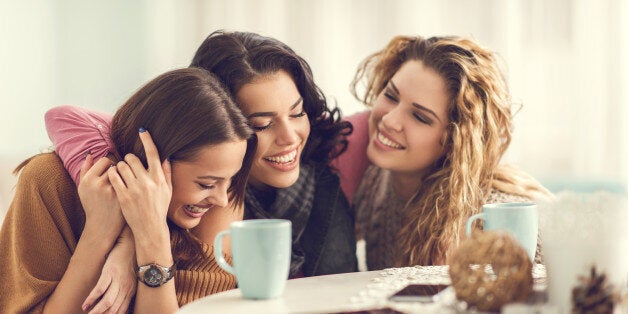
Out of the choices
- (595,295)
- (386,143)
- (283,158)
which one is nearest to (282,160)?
(283,158)

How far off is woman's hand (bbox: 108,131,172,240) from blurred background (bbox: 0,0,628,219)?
195 cm

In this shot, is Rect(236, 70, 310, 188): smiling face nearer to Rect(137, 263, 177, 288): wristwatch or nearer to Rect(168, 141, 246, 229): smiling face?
Rect(168, 141, 246, 229): smiling face

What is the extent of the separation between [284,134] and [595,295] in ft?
2.88

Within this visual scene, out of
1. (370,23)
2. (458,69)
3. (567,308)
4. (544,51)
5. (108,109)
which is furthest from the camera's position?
(108,109)

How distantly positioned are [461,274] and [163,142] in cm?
63

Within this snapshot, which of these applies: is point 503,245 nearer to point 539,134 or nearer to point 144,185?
point 144,185

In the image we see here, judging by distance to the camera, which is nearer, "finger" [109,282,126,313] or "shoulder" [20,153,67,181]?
"finger" [109,282,126,313]

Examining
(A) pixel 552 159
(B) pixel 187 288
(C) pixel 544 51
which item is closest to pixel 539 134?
(A) pixel 552 159

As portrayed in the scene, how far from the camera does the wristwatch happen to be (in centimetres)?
125

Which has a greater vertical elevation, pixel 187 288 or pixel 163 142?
pixel 163 142

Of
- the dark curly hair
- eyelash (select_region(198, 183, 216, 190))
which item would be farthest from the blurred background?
eyelash (select_region(198, 183, 216, 190))

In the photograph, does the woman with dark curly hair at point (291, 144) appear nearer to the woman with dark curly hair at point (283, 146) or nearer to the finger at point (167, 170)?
the woman with dark curly hair at point (283, 146)

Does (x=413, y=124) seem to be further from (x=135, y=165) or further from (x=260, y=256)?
(x=260, y=256)

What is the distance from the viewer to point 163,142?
132cm
